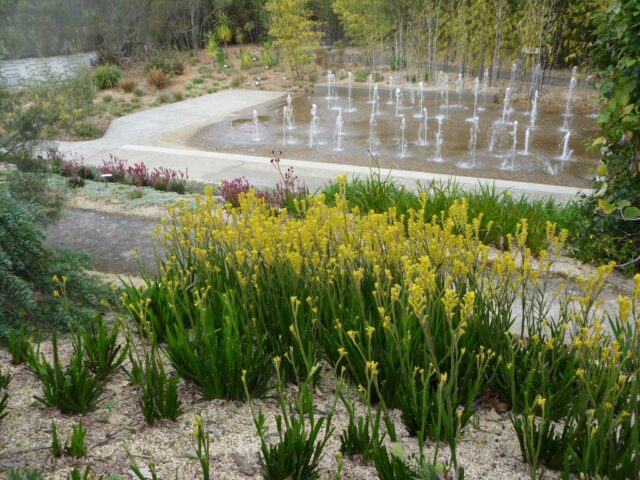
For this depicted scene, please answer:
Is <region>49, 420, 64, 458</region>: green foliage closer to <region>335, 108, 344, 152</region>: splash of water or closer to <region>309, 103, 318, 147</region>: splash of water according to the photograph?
<region>335, 108, 344, 152</region>: splash of water

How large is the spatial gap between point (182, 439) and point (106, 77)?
1531 centimetres

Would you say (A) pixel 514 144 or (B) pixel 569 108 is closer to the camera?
(A) pixel 514 144

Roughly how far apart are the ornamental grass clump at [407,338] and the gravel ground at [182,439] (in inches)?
3.7

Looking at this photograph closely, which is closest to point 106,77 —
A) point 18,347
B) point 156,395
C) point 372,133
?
point 372,133

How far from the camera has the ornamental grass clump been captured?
2.24 metres

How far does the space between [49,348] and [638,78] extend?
4190 millimetres

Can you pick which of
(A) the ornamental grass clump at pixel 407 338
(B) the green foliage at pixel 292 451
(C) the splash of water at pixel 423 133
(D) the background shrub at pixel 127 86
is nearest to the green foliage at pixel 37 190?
(A) the ornamental grass clump at pixel 407 338

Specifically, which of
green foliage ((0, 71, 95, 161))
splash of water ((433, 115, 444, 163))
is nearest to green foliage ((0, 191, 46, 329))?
green foliage ((0, 71, 95, 161))

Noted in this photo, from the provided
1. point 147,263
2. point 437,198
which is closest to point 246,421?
point 147,263

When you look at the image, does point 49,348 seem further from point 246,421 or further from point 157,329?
Answer: point 246,421

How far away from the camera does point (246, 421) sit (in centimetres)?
274

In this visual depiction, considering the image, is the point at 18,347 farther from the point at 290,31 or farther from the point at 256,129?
the point at 290,31

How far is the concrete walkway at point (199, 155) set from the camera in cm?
766

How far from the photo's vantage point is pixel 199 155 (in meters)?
9.25
